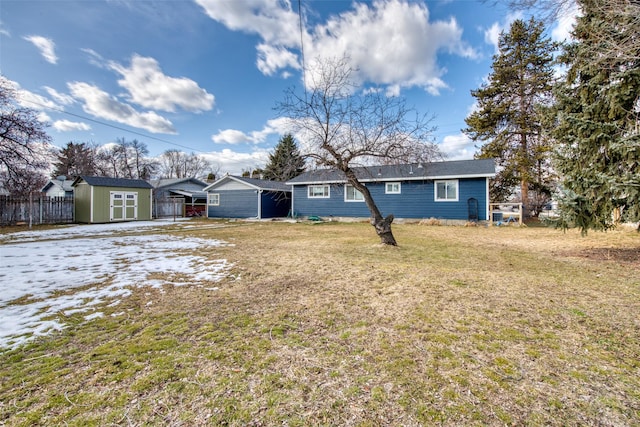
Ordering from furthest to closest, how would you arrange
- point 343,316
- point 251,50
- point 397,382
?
point 251,50, point 343,316, point 397,382

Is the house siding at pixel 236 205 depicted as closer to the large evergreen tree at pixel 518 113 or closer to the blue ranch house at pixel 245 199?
the blue ranch house at pixel 245 199

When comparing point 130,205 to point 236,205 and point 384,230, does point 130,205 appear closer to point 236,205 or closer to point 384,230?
point 236,205

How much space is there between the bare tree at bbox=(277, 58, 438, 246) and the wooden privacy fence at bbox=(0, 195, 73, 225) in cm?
1614

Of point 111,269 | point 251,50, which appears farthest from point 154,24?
point 111,269

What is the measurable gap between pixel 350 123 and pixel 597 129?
5.56m

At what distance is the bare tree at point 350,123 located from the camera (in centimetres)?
734

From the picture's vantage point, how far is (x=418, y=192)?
16094 mm

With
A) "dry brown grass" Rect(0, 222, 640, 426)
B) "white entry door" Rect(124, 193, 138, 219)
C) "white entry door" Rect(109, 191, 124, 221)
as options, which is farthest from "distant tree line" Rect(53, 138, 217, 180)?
"dry brown grass" Rect(0, 222, 640, 426)

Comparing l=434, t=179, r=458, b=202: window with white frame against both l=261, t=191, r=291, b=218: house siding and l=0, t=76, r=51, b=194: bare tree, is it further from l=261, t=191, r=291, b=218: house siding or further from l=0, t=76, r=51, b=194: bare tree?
l=0, t=76, r=51, b=194: bare tree

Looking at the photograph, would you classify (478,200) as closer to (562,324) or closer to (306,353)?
(562,324)

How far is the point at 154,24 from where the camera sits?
35.6 feet

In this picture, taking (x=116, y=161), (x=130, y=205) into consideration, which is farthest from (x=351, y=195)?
(x=116, y=161)

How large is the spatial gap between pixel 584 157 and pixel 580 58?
2327 millimetres

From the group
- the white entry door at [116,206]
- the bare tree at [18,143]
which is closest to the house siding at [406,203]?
the white entry door at [116,206]
